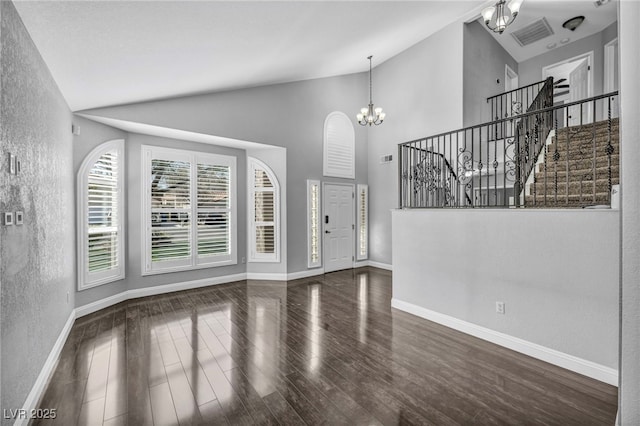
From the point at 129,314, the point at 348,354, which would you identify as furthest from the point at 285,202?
the point at 348,354

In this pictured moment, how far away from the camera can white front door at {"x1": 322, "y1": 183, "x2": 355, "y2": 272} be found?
661 cm

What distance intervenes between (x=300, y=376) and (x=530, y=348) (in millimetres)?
2298

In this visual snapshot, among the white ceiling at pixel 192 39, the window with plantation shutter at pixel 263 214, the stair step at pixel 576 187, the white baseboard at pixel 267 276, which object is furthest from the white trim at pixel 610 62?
the white baseboard at pixel 267 276

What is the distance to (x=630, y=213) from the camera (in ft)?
4.78

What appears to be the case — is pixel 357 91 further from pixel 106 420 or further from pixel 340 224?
pixel 106 420

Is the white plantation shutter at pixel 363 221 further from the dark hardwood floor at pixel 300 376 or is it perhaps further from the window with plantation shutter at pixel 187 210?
the dark hardwood floor at pixel 300 376

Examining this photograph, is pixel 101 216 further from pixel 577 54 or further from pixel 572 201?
pixel 577 54

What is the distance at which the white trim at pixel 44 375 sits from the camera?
2.02 metres

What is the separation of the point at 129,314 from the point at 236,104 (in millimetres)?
3765

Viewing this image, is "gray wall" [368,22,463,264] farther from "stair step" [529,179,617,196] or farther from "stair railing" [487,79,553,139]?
"stair step" [529,179,617,196]

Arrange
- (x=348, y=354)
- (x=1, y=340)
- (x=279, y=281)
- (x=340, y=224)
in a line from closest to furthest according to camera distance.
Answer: (x=1, y=340), (x=348, y=354), (x=279, y=281), (x=340, y=224)

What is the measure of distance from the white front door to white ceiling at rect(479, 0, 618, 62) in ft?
15.0

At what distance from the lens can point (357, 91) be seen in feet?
24.0

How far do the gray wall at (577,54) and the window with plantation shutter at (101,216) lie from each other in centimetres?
947
